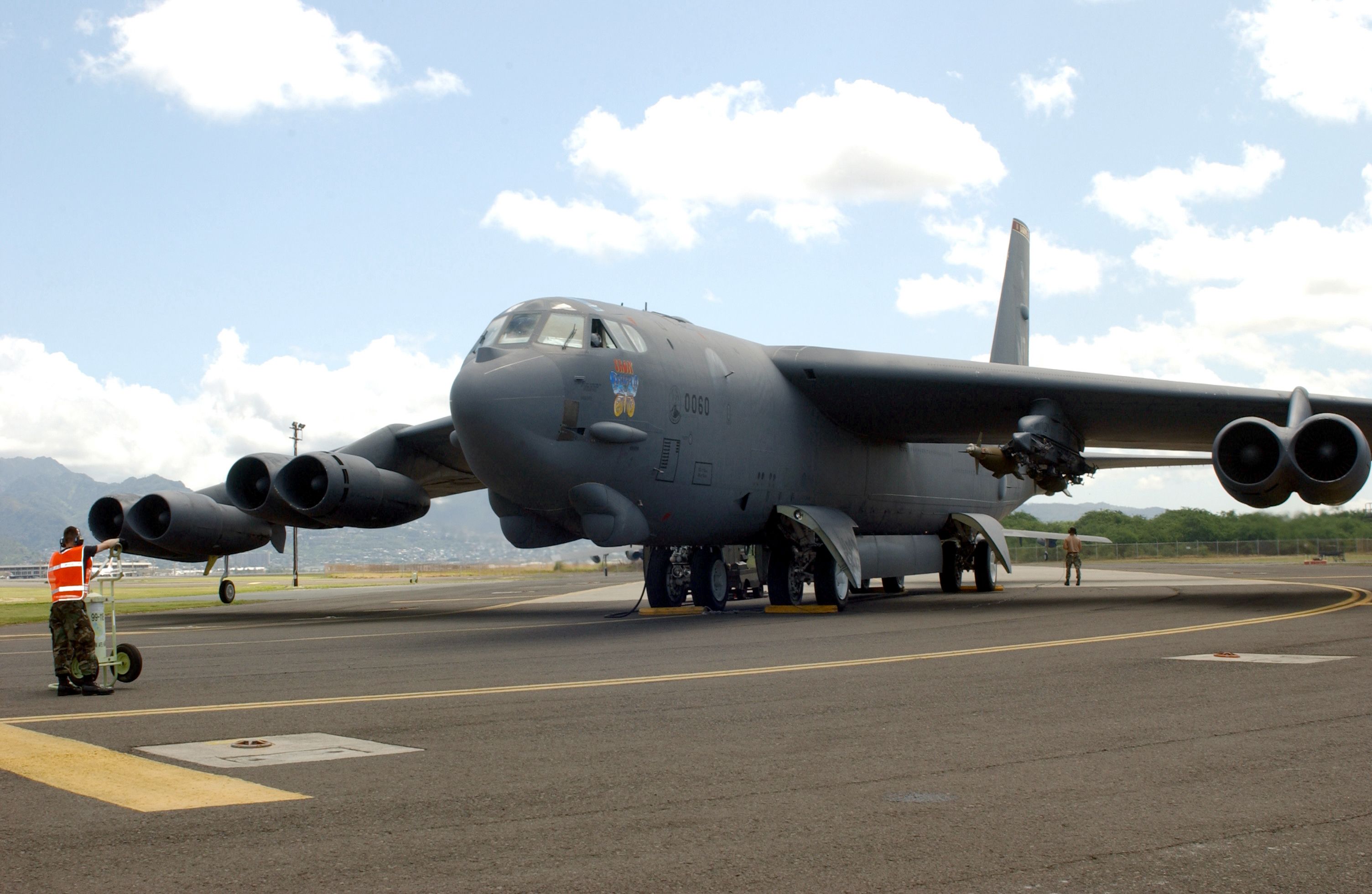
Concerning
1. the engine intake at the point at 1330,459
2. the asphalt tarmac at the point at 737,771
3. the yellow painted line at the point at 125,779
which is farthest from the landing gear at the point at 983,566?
the yellow painted line at the point at 125,779

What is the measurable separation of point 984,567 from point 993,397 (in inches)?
310

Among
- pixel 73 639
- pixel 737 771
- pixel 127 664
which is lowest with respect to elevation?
pixel 737 771

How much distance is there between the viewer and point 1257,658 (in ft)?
35.1

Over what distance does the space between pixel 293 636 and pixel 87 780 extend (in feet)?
39.2

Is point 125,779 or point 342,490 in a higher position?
point 342,490

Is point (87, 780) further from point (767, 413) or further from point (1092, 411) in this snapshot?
point (1092, 411)

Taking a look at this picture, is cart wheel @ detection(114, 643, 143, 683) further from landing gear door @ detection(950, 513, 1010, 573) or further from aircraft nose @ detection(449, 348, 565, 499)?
landing gear door @ detection(950, 513, 1010, 573)

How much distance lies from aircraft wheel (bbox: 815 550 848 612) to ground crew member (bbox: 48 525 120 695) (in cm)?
1309

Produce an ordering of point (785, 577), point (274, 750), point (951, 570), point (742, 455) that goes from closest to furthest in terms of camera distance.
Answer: point (274, 750) < point (742, 455) < point (785, 577) < point (951, 570)

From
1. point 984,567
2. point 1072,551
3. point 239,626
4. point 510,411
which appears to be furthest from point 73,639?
point 1072,551

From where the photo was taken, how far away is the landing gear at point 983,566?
28109 mm

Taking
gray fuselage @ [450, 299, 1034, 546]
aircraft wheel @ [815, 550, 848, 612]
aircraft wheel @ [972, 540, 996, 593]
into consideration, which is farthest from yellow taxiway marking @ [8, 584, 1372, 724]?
aircraft wheel @ [972, 540, 996, 593]

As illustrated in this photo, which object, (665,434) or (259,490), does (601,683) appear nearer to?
(665,434)

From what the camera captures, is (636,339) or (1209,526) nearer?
(636,339)
